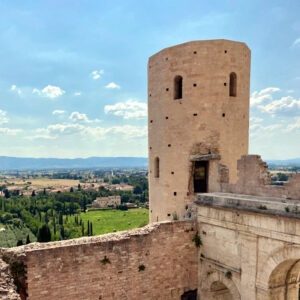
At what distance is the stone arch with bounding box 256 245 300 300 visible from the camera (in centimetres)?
750

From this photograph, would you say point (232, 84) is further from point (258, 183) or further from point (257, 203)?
point (257, 203)

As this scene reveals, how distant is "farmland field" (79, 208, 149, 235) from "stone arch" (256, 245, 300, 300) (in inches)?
2326

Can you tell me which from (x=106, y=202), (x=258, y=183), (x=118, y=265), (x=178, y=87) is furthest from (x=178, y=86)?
(x=106, y=202)

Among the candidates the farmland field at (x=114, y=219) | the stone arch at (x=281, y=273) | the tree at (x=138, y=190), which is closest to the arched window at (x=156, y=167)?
the stone arch at (x=281, y=273)

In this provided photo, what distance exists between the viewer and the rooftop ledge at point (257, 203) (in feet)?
24.4

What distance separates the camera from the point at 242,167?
381 inches

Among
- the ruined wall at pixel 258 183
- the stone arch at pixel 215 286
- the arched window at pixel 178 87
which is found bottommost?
the stone arch at pixel 215 286

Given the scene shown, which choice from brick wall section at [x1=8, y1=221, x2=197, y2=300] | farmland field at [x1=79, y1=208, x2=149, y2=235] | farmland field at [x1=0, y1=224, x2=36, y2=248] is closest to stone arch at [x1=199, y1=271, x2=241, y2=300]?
brick wall section at [x1=8, y1=221, x2=197, y2=300]

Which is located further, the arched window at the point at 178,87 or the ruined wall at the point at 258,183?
the arched window at the point at 178,87

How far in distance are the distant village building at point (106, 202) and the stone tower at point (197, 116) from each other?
8988 cm

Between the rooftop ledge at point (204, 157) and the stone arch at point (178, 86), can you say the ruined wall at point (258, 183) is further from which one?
the stone arch at point (178, 86)

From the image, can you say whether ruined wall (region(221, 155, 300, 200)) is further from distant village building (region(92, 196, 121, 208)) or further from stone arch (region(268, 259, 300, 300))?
distant village building (region(92, 196, 121, 208))

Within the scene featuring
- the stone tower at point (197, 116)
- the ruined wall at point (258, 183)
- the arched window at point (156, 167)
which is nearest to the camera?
the ruined wall at point (258, 183)

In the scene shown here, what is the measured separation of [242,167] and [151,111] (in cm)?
505
